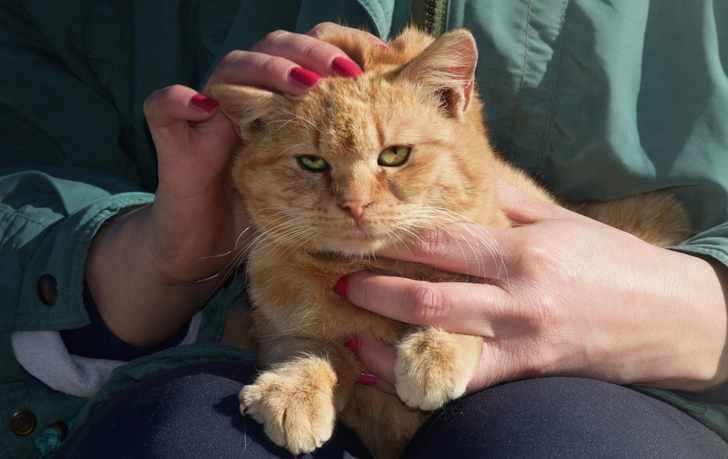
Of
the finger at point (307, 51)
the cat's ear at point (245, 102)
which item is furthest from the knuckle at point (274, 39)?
the cat's ear at point (245, 102)

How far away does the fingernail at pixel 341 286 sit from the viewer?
164 centimetres

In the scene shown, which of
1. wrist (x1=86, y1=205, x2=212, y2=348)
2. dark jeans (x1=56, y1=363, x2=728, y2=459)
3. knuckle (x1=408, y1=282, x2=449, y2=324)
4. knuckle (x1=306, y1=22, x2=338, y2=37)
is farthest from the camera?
wrist (x1=86, y1=205, x2=212, y2=348)

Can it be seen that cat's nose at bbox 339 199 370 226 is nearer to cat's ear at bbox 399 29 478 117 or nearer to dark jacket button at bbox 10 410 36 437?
cat's ear at bbox 399 29 478 117

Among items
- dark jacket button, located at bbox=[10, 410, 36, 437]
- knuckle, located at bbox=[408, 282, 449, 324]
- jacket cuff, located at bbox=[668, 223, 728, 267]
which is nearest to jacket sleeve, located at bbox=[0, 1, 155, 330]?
dark jacket button, located at bbox=[10, 410, 36, 437]

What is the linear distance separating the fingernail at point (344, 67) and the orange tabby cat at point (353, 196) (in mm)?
32

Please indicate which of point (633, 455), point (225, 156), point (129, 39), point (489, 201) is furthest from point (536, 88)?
point (129, 39)

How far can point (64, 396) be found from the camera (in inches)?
71.8

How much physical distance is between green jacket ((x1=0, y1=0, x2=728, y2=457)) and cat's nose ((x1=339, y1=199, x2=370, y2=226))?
54 centimetres

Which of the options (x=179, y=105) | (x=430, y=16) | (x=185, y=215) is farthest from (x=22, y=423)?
(x=430, y=16)

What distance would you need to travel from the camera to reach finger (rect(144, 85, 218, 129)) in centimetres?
156

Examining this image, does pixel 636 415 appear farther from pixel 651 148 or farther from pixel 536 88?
pixel 536 88

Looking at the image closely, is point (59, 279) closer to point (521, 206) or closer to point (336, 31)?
point (336, 31)

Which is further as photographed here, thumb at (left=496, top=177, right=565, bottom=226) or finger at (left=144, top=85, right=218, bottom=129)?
thumb at (left=496, top=177, right=565, bottom=226)

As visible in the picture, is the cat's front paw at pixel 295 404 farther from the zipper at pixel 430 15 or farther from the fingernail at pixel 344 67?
the zipper at pixel 430 15
